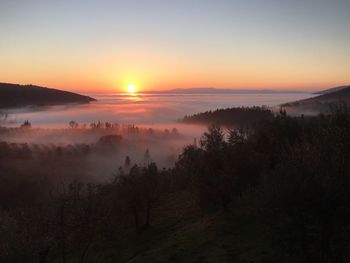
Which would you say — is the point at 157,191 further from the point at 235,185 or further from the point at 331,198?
the point at 331,198

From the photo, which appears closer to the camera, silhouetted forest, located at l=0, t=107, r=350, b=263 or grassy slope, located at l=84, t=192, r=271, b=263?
silhouetted forest, located at l=0, t=107, r=350, b=263

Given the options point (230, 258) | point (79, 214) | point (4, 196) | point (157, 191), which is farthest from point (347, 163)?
point (4, 196)

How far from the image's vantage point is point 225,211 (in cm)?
5469

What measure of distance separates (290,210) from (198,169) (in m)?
30.5

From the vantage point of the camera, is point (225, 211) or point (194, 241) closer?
point (194, 241)

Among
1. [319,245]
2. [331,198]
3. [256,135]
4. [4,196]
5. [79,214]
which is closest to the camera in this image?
[331,198]

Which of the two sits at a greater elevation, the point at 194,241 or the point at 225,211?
the point at 225,211

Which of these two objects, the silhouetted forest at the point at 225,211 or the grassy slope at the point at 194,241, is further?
the grassy slope at the point at 194,241

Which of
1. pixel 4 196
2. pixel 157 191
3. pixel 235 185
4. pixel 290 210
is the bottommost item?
pixel 4 196

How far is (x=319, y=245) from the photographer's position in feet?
101

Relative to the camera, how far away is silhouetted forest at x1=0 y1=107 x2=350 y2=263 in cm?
2609

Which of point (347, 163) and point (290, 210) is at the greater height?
point (347, 163)

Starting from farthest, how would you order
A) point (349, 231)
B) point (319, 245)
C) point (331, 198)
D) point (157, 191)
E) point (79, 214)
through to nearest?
point (157, 191), point (79, 214), point (319, 245), point (349, 231), point (331, 198)

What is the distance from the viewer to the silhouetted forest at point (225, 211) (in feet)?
85.6
